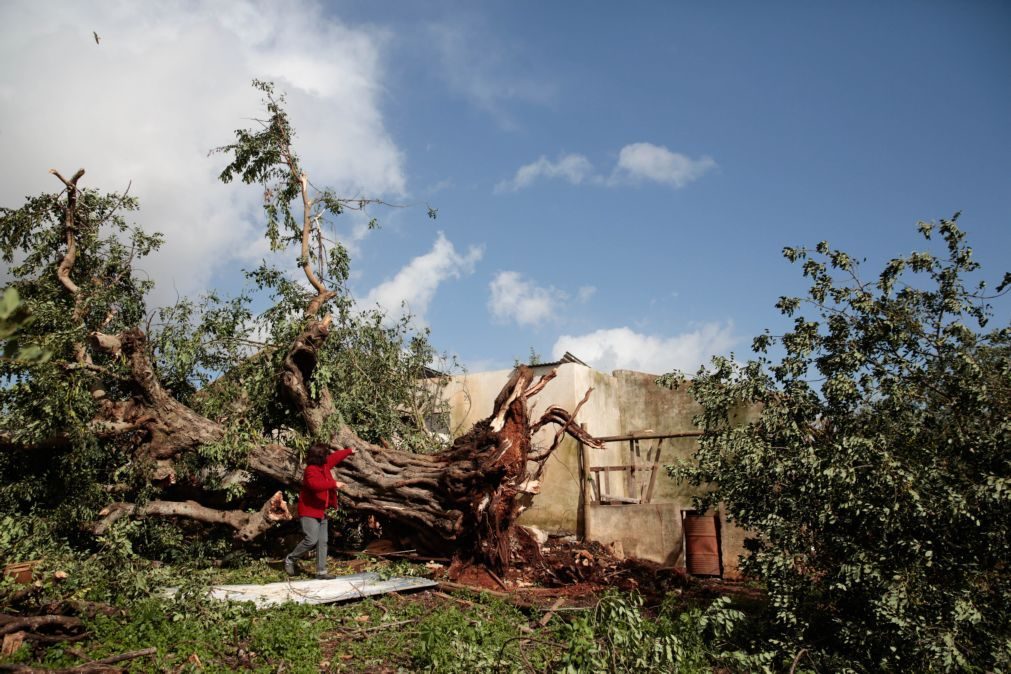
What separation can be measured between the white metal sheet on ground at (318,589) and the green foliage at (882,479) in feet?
11.6

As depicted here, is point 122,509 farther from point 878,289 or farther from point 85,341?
point 878,289

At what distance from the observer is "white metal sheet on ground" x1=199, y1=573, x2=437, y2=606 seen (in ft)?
23.5

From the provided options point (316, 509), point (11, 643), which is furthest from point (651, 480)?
point (11, 643)

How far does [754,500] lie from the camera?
7.12 metres

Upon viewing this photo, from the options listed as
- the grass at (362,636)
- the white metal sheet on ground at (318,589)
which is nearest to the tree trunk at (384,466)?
the white metal sheet on ground at (318,589)

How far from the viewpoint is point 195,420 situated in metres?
9.98

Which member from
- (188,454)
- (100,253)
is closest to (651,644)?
(188,454)

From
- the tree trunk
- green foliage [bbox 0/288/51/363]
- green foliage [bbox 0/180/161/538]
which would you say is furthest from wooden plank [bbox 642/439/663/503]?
green foliage [bbox 0/288/51/363]

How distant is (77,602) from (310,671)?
2142mm

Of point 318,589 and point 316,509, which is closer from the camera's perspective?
point 318,589

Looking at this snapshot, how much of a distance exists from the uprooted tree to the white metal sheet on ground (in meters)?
1.48

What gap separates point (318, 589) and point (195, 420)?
11.9 ft

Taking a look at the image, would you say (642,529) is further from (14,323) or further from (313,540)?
(14,323)

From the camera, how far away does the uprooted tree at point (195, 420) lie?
9094mm
